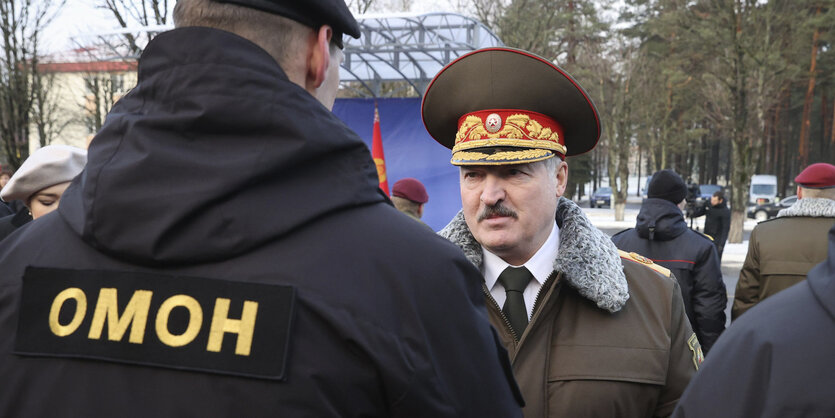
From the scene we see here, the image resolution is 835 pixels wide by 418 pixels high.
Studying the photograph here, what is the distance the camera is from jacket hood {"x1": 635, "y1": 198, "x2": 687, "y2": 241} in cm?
508

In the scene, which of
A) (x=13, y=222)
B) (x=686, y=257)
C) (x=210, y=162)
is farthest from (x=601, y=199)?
(x=210, y=162)

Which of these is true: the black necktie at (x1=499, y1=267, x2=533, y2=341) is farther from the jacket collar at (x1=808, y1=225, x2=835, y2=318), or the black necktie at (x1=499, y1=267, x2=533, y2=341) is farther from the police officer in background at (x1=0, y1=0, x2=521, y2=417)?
the jacket collar at (x1=808, y1=225, x2=835, y2=318)

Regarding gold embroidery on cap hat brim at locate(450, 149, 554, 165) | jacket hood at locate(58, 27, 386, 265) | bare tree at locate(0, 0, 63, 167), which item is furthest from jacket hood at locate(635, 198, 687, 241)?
bare tree at locate(0, 0, 63, 167)

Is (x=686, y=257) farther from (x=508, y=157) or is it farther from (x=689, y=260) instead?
(x=508, y=157)

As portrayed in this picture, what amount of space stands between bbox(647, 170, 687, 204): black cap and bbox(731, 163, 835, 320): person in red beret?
61 cm

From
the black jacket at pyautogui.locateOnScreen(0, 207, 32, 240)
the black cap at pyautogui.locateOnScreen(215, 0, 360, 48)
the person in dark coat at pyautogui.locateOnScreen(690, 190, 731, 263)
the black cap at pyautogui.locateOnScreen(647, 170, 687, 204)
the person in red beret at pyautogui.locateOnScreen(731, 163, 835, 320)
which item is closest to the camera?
the black cap at pyautogui.locateOnScreen(215, 0, 360, 48)

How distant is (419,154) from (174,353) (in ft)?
27.9

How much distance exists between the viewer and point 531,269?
2398 mm

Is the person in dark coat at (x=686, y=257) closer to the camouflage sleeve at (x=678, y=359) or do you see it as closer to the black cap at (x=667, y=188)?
the black cap at (x=667, y=188)

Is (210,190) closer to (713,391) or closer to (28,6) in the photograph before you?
(713,391)

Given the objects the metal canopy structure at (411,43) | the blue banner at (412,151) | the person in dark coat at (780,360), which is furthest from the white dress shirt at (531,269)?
the blue banner at (412,151)

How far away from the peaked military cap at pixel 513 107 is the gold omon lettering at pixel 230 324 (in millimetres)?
1417

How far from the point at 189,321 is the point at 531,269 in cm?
150

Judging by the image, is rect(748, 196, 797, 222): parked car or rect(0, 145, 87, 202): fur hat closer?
rect(0, 145, 87, 202): fur hat
